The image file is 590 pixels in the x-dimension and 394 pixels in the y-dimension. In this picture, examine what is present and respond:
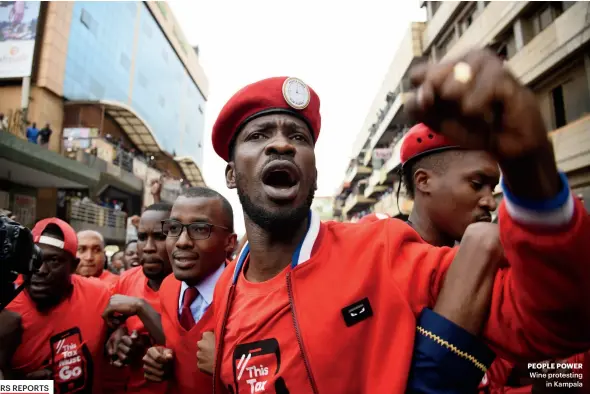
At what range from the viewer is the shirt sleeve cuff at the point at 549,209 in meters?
0.80

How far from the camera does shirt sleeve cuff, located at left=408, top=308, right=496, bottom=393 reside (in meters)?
1.14

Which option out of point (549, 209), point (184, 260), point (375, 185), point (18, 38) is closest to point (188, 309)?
point (184, 260)

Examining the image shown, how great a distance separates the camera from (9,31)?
1875 centimetres

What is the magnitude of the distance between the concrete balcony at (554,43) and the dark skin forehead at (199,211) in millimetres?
9951

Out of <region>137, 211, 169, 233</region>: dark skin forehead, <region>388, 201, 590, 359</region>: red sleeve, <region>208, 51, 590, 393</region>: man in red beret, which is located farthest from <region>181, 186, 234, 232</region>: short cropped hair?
<region>388, 201, 590, 359</region>: red sleeve

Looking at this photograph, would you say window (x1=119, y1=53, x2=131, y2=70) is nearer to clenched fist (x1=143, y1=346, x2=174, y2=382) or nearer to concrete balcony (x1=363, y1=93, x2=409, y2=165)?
concrete balcony (x1=363, y1=93, x2=409, y2=165)

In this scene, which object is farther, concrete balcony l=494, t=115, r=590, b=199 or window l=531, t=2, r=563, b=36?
window l=531, t=2, r=563, b=36

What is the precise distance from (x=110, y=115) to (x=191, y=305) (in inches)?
1016

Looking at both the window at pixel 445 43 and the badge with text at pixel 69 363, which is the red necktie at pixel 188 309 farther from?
the window at pixel 445 43

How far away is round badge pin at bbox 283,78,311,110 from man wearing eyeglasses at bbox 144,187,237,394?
1.35 meters

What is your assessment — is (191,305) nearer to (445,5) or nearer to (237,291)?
(237,291)

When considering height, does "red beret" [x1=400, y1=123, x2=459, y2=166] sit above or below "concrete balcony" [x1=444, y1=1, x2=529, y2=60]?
below

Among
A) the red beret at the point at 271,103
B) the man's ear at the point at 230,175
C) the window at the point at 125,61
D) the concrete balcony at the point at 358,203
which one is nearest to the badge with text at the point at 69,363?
the man's ear at the point at 230,175

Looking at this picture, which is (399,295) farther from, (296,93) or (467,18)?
(467,18)
